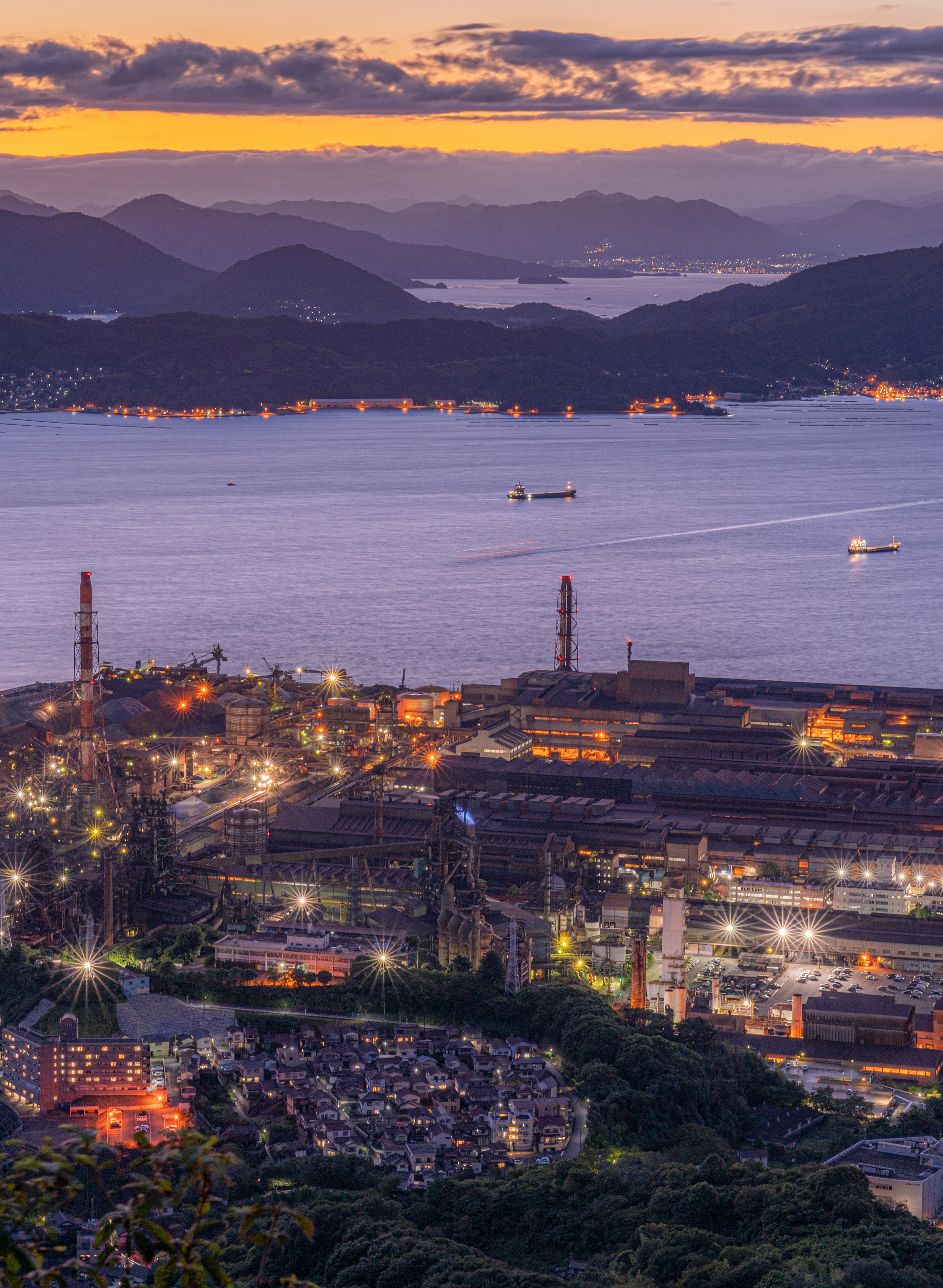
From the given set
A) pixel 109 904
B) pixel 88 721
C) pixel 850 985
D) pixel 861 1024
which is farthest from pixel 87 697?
pixel 861 1024

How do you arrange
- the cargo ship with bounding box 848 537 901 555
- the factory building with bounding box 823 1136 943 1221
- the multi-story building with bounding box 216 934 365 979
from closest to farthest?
the factory building with bounding box 823 1136 943 1221, the multi-story building with bounding box 216 934 365 979, the cargo ship with bounding box 848 537 901 555

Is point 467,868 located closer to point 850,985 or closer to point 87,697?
point 850,985

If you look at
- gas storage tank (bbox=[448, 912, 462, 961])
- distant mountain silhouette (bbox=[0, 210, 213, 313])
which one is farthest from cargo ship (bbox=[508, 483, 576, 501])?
distant mountain silhouette (bbox=[0, 210, 213, 313])

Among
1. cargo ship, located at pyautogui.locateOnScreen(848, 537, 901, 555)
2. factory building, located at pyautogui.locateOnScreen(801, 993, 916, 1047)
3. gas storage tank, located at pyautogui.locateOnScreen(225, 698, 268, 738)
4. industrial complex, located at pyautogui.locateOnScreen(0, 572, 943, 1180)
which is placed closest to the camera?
industrial complex, located at pyautogui.locateOnScreen(0, 572, 943, 1180)

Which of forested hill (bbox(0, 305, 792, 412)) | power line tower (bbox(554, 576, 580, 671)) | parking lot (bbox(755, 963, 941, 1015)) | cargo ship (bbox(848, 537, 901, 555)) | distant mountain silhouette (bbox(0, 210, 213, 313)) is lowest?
parking lot (bbox(755, 963, 941, 1015))

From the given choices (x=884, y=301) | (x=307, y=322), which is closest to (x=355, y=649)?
(x=307, y=322)

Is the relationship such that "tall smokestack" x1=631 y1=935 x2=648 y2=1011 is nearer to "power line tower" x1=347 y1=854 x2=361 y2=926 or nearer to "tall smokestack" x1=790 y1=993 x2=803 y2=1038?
"tall smokestack" x1=790 y1=993 x2=803 y2=1038

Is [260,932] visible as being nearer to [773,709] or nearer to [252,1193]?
[252,1193]
